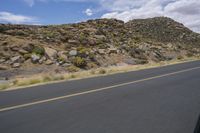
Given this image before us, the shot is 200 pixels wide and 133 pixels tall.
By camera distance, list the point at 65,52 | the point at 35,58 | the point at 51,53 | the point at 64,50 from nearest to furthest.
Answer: the point at 35,58 → the point at 51,53 → the point at 65,52 → the point at 64,50

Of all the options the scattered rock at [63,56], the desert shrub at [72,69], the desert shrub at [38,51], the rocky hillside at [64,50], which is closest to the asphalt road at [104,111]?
the rocky hillside at [64,50]

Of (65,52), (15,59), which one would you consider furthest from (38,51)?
(65,52)

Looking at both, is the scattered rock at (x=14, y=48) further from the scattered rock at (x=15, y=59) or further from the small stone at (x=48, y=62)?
the small stone at (x=48, y=62)

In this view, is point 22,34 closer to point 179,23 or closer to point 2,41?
point 2,41

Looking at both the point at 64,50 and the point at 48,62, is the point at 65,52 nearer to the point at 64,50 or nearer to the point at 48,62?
the point at 64,50

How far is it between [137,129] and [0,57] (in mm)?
21843

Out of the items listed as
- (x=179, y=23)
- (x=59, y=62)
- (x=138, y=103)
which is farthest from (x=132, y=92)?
(x=179, y=23)

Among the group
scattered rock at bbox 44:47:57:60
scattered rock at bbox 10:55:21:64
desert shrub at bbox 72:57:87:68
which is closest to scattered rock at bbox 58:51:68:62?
scattered rock at bbox 44:47:57:60

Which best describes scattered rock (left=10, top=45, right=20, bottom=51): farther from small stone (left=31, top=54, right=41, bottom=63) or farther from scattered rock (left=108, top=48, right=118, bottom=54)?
scattered rock (left=108, top=48, right=118, bottom=54)

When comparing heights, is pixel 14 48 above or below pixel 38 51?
above

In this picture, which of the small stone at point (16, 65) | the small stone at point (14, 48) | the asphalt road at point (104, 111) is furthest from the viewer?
the small stone at point (14, 48)

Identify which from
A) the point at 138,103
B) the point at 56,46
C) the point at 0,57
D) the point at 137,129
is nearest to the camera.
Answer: the point at 137,129

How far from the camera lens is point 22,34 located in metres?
35.9

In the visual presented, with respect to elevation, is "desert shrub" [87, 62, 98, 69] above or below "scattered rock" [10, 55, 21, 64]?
below
